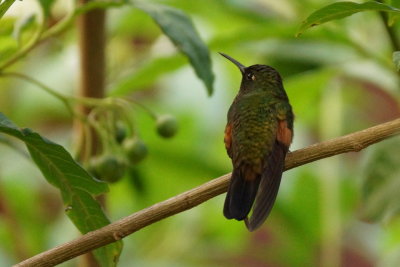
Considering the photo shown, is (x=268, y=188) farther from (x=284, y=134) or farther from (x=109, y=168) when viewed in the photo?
(x=109, y=168)

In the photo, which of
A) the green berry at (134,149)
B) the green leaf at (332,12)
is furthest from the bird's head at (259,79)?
the green leaf at (332,12)

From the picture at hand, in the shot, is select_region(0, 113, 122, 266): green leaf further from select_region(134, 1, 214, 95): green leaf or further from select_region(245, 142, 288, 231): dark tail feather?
select_region(134, 1, 214, 95): green leaf

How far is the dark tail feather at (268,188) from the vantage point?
53.7 inches

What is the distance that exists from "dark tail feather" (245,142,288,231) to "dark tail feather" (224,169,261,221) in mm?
14

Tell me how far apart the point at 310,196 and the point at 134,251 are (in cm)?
60

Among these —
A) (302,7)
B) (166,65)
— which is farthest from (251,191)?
(302,7)

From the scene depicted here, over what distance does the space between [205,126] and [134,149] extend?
3.36 ft

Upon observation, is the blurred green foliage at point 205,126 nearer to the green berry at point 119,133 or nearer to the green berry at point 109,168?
the green berry at point 119,133

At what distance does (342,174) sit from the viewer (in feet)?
9.42

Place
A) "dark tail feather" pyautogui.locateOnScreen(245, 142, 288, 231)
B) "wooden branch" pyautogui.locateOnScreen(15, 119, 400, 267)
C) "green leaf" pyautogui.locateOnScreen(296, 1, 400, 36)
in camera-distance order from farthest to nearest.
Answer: "dark tail feather" pyautogui.locateOnScreen(245, 142, 288, 231)
"green leaf" pyautogui.locateOnScreen(296, 1, 400, 36)
"wooden branch" pyautogui.locateOnScreen(15, 119, 400, 267)

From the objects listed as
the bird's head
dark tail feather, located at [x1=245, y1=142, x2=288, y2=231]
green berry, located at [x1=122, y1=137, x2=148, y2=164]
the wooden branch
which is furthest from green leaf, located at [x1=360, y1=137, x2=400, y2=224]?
the wooden branch

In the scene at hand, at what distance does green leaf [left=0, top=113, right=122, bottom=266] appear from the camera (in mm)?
1302

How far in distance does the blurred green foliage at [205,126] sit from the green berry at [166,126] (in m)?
0.27

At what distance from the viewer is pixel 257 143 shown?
5.29 ft
